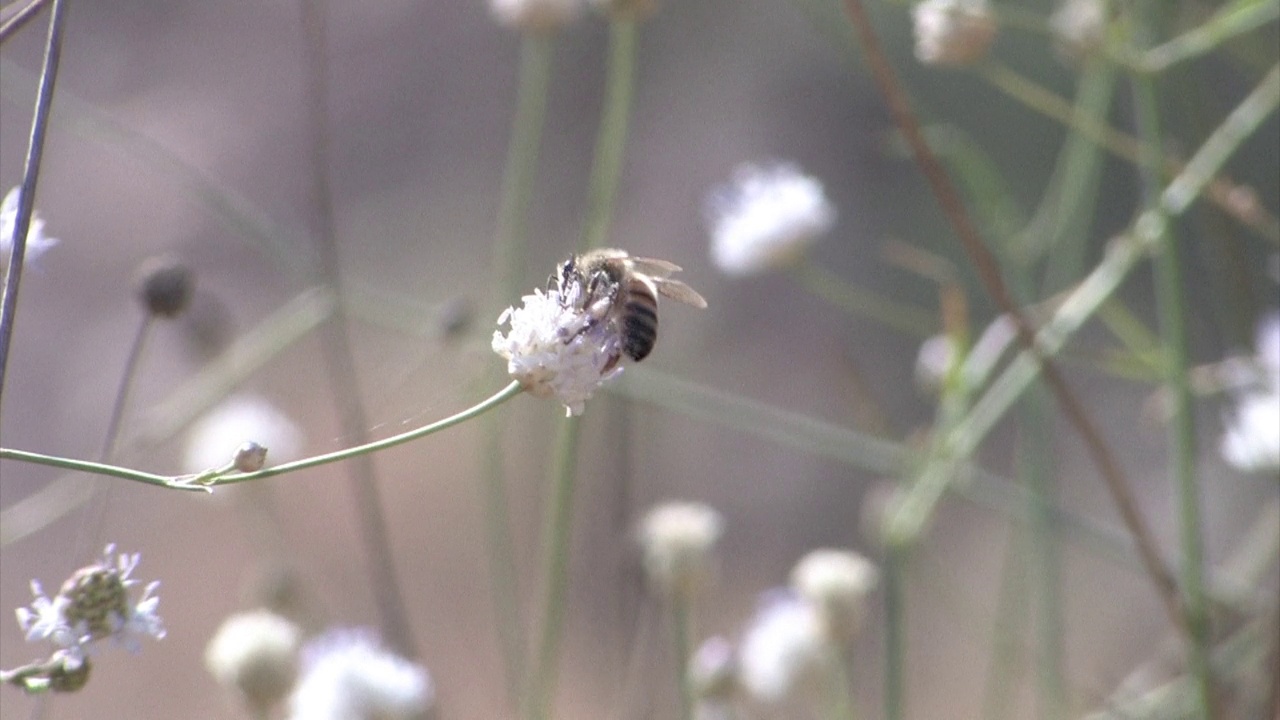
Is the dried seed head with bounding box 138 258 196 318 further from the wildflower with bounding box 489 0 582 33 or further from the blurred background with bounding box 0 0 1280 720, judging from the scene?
the blurred background with bounding box 0 0 1280 720

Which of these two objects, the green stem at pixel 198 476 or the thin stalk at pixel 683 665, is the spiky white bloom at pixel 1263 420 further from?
the green stem at pixel 198 476

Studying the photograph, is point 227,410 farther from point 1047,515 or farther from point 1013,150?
point 1013,150

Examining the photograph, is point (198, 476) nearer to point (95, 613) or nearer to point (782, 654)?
point (95, 613)

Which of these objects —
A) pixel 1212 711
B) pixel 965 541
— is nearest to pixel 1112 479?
pixel 1212 711

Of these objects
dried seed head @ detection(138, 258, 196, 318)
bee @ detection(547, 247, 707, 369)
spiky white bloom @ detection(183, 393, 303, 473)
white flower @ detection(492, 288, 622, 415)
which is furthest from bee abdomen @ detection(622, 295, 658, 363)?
spiky white bloom @ detection(183, 393, 303, 473)

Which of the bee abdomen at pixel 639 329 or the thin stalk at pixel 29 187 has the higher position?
the bee abdomen at pixel 639 329

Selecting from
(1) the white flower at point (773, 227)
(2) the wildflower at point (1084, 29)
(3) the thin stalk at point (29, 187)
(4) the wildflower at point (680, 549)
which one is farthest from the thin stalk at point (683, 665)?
(3) the thin stalk at point (29, 187)
